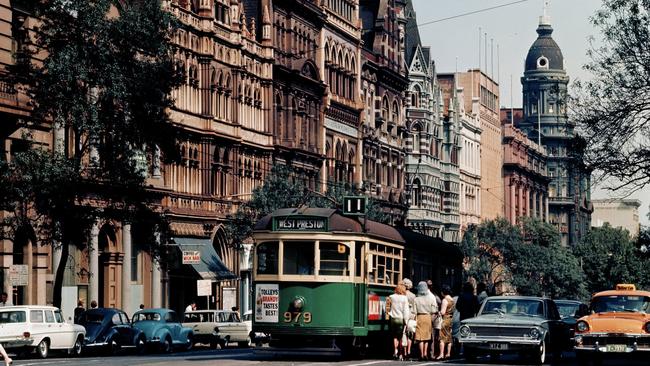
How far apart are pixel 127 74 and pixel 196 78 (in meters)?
24.8

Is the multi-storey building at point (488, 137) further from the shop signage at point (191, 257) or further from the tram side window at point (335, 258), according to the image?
the tram side window at point (335, 258)

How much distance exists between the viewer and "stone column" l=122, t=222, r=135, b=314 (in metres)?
67.4

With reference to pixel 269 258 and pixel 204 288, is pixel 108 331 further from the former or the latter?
pixel 204 288

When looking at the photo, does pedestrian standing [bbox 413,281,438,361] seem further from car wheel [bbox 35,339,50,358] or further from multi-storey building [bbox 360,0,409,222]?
multi-storey building [bbox 360,0,409,222]

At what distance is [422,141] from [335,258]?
81.9 metres

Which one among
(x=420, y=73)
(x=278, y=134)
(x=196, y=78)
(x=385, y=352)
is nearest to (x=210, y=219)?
(x=196, y=78)

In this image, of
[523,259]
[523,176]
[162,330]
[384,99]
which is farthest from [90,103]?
[523,176]

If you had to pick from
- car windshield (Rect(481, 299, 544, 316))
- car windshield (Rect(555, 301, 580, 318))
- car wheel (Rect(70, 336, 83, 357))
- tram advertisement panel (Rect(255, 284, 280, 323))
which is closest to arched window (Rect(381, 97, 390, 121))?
car windshield (Rect(555, 301, 580, 318))

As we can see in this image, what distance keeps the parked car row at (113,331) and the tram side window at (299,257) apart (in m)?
10.0

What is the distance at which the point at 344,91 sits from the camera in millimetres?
100688

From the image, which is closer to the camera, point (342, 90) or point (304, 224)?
point (304, 224)

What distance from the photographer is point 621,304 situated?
37.5 m

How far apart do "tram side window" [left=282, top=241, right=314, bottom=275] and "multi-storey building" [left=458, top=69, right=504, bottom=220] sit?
108 meters

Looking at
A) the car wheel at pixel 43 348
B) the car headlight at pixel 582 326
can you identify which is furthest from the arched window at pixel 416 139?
the car headlight at pixel 582 326
